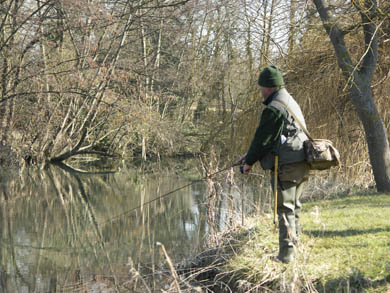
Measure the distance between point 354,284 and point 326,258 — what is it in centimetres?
60

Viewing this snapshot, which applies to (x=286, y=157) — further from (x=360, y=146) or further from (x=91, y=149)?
(x=91, y=149)

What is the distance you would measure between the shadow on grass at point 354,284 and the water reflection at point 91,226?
1884mm

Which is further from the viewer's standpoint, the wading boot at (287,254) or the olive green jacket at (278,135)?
the wading boot at (287,254)

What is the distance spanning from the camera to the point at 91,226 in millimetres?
10617

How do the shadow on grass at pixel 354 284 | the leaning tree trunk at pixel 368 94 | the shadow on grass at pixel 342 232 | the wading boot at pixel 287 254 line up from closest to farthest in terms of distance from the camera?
1. the shadow on grass at pixel 354 284
2. the wading boot at pixel 287 254
3. the shadow on grass at pixel 342 232
4. the leaning tree trunk at pixel 368 94

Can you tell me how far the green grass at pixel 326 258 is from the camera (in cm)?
486

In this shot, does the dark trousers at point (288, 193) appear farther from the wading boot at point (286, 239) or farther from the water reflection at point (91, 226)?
the water reflection at point (91, 226)

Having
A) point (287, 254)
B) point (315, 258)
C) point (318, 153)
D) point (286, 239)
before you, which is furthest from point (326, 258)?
point (318, 153)

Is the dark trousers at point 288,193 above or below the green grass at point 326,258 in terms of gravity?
above

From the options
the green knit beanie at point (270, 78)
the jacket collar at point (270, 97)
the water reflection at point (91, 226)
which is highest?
the green knit beanie at point (270, 78)

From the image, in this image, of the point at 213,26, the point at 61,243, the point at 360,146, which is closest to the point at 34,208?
the point at 61,243

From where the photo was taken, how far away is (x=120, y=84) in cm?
1850

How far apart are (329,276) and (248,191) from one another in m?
7.55

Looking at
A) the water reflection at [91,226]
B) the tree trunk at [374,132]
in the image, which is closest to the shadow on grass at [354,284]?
the water reflection at [91,226]
